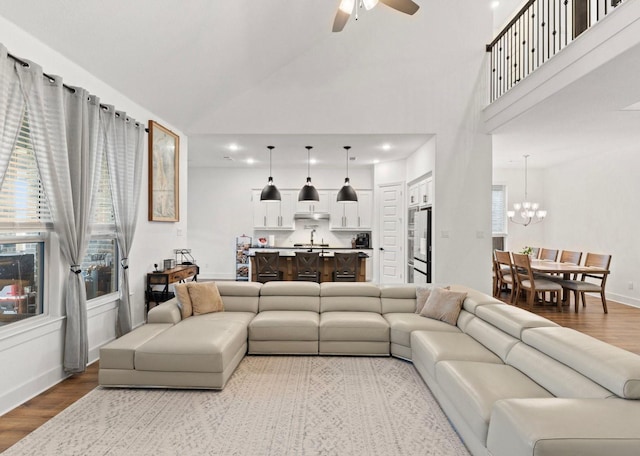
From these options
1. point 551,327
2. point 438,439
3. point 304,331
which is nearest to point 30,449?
point 304,331

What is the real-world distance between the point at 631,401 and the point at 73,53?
15.4 ft

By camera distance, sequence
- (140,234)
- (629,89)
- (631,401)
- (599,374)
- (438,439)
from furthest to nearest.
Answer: (140,234) < (629,89) < (438,439) < (599,374) < (631,401)

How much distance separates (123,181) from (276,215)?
4860mm

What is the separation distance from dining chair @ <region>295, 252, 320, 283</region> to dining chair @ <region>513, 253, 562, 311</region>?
135 inches

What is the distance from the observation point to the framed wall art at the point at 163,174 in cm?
492

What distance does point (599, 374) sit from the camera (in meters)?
1.94

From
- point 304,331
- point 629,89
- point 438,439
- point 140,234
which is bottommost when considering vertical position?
point 438,439

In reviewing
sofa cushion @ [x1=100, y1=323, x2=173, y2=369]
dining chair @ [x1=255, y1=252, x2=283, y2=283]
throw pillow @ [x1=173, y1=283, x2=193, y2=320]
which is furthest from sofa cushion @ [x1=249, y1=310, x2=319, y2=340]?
dining chair @ [x1=255, y1=252, x2=283, y2=283]

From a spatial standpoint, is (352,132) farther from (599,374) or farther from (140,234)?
(599,374)

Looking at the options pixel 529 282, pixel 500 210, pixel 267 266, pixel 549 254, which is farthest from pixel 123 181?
pixel 500 210

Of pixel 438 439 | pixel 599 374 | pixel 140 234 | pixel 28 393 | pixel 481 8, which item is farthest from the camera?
pixel 481 8

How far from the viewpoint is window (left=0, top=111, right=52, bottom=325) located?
284cm

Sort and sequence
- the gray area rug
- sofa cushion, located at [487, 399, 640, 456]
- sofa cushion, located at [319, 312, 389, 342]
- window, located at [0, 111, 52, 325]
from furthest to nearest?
sofa cushion, located at [319, 312, 389, 342] < window, located at [0, 111, 52, 325] < the gray area rug < sofa cushion, located at [487, 399, 640, 456]

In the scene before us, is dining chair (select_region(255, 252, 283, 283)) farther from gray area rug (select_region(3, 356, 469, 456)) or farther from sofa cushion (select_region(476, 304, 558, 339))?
sofa cushion (select_region(476, 304, 558, 339))
